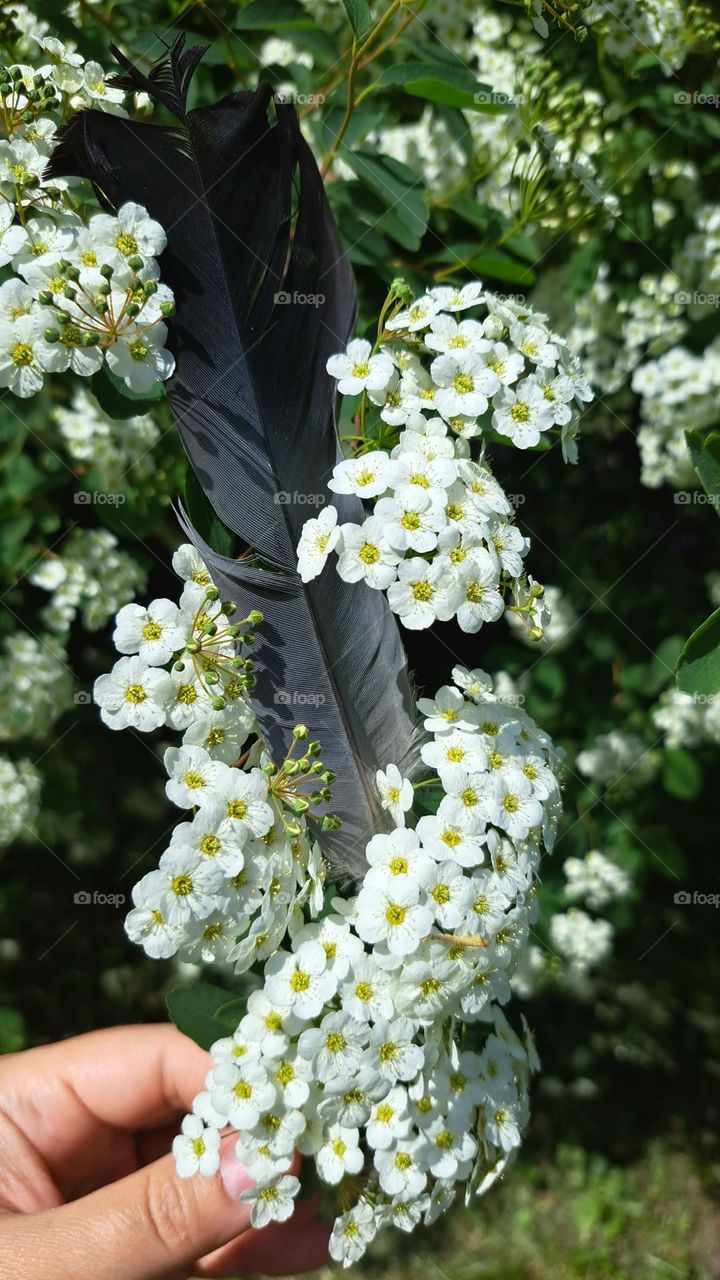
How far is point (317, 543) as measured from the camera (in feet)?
4.21

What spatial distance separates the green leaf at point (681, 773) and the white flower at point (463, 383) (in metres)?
2.08

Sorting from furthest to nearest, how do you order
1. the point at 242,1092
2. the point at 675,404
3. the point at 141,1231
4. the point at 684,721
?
the point at 684,721
the point at 675,404
the point at 141,1231
the point at 242,1092

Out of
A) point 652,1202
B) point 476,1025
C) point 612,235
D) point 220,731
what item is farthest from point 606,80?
point 652,1202

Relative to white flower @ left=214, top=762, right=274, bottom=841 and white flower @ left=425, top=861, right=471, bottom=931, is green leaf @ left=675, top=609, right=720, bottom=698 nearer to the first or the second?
white flower @ left=425, top=861, right=471, bottom=931

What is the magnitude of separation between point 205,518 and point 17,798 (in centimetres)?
167

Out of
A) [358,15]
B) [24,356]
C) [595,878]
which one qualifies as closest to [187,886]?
[24,356]

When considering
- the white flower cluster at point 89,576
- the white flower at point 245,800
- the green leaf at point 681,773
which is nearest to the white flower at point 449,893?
the white flower at point 245,800

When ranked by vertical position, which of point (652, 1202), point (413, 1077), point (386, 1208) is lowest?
point (652, 1202)

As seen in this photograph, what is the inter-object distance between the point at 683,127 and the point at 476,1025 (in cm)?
233

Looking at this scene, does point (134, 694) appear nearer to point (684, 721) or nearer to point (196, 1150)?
point (196, 1150)

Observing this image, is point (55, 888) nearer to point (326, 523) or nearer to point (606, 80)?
point (326, 523)

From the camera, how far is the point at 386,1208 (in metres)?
1.39

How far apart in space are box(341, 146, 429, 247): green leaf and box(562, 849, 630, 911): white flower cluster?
1991mm

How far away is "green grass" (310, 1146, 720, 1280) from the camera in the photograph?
368 centimetres
